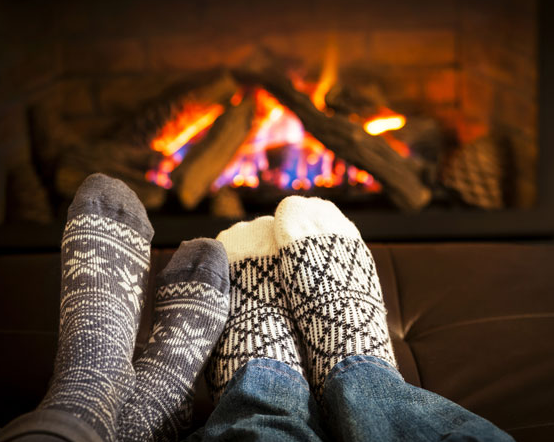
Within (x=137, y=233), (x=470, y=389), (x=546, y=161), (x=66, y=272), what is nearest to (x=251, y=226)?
(x=137, y=233)

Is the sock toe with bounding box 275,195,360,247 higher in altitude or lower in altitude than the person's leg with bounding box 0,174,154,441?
higher

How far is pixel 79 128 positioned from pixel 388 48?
86 cm

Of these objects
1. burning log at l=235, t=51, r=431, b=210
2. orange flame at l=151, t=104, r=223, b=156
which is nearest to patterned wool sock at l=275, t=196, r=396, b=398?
burning log at l=235, t=51, r=431, b=210

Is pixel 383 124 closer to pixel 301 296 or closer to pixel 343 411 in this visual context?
pixel 301 296

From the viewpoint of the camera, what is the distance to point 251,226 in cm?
101

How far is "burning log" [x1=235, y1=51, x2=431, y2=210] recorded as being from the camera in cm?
141

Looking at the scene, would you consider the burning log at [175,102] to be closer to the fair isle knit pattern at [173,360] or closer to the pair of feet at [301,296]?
the pair of feet at [301,296]

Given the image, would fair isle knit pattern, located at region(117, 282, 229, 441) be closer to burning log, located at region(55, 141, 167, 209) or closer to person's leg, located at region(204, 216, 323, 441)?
person's leg, located at region(204, 216, 323, 441)

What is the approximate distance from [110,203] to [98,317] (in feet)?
0.73

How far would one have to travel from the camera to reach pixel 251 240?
38.6 inches

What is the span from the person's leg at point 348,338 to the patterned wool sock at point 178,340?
11 centimetres

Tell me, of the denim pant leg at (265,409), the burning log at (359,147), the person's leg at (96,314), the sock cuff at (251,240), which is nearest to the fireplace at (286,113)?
the burning log at (359,147)

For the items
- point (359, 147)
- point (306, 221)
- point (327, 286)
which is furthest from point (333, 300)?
point (359, 147)

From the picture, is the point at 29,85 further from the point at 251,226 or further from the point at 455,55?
the point at 455,55
